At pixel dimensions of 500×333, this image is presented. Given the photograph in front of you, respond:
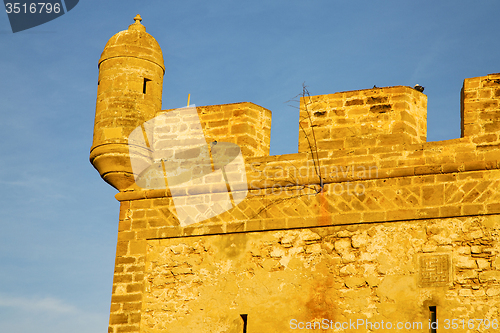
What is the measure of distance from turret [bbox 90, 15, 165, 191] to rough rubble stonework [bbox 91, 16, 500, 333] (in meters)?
0.02

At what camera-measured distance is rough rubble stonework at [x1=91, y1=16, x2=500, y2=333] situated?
27.7ft

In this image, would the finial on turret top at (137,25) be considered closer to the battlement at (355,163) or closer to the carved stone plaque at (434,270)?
the battlement at (355,163)

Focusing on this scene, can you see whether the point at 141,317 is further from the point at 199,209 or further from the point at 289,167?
the point at 289,167

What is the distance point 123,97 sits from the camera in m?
10.0

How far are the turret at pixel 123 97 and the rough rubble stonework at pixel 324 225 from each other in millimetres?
19

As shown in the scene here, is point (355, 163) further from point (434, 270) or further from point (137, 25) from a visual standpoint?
point (137, 25)

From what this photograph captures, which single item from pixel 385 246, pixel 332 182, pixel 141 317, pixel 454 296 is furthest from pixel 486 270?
pixel 141 317

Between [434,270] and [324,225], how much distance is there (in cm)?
130

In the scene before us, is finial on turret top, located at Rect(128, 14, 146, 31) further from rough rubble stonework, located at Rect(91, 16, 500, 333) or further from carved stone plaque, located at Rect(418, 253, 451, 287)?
carved stone plaque, located at Rect(418, 253, 451, 287)

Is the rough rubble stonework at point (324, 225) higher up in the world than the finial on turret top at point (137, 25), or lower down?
lower down

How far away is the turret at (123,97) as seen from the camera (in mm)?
9867

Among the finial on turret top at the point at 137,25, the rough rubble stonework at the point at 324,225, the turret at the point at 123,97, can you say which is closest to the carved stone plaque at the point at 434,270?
the rough rubble stonework at the point at 324,225

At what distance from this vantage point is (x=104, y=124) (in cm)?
999

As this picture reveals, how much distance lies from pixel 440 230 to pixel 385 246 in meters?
0.59
